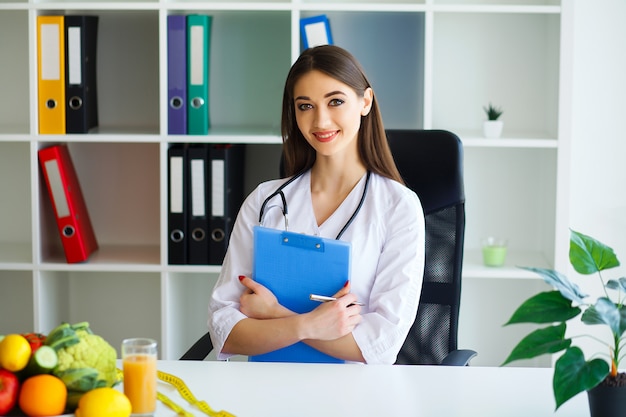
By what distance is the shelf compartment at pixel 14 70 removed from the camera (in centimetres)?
317

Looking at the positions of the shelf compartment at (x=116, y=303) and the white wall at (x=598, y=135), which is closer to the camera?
the white wall at (x=598, y=135)

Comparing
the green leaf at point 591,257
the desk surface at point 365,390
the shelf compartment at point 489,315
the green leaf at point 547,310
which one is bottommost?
the shelf compartment at point 489,315

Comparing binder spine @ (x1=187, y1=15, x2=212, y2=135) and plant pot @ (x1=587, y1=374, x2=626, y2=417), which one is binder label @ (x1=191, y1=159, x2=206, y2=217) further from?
plant pot @ (x1=587, y1=374, x2=626, y2=417)

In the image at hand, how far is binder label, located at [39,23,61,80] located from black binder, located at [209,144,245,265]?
1.89 ft

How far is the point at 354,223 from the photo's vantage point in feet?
6.31

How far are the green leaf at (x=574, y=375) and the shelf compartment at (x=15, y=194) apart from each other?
247 centimetres

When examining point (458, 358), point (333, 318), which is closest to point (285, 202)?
point (333, 318)

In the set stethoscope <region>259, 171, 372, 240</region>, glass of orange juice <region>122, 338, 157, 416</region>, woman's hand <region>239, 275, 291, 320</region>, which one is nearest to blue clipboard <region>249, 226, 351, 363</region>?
woman's hand <region>239, 275, 291, 320</region>

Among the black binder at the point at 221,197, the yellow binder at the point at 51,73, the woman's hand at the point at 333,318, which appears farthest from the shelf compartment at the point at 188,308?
the woman's hand at the point at 333,318

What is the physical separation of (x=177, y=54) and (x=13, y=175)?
856mm

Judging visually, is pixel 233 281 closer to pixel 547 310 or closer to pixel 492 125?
pixel 547 310

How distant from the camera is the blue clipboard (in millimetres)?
1742

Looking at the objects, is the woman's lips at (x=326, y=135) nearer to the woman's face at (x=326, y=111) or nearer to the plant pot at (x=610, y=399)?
the woman's face at (x=326, y=111)

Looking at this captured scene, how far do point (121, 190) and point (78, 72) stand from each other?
53 centimetres
